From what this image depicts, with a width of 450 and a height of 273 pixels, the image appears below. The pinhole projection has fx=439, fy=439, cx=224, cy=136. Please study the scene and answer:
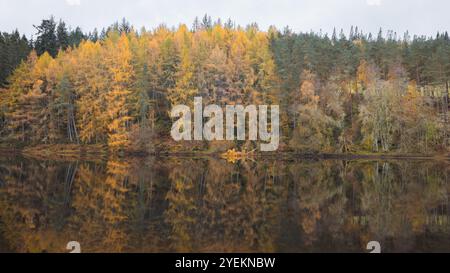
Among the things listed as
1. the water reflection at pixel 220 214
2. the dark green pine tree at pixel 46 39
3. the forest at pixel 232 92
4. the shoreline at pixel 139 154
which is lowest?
the water reflection at pixel 220 214

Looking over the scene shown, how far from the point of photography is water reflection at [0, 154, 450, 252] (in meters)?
10.2

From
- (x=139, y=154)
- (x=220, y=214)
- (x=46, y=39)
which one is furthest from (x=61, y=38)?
(x=220, y=214)

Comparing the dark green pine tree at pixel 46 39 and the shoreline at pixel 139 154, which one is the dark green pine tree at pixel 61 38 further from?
the shoreline at pixel 139 154

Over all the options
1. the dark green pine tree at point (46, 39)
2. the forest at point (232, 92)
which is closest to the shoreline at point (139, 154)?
the forest at point (232, 92)

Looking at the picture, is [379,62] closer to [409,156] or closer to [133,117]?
[409,156]

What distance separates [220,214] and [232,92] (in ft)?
119

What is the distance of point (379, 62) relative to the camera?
59.0 meters

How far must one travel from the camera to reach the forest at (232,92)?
150 feet

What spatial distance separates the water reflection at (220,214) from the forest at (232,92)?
2362 centimetres

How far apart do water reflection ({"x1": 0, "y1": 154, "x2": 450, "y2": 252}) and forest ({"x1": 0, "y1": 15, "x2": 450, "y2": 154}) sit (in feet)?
77.5

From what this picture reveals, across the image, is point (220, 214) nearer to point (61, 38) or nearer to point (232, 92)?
point (232, 92)

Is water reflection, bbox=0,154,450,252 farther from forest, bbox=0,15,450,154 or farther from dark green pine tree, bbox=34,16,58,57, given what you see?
dark green pine tree, bbox=34,16,58,57
